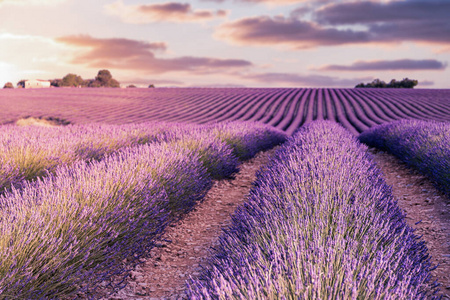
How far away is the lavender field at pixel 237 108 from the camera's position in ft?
62.8

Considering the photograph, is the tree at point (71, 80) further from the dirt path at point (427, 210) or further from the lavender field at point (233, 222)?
the dirt path at point (427, 210)

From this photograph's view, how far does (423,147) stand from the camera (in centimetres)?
706

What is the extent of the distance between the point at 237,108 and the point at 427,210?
18.3m

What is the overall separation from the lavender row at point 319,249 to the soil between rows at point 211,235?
54 cm

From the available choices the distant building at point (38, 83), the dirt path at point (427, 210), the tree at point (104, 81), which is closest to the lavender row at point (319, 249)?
the dirt path at point (427, 210)

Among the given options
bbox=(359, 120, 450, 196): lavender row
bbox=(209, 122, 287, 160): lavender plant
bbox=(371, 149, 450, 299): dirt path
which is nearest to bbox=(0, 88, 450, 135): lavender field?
bbox=(209, 122, 287, 160): lavender plant

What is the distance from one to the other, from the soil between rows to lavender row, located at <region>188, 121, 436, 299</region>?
54 cm

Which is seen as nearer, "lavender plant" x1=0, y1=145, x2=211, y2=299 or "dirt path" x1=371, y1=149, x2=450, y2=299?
"lavender plant" x1=0, y1=145, x2=211, y2=299

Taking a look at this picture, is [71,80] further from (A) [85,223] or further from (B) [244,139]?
(A) [85,223]

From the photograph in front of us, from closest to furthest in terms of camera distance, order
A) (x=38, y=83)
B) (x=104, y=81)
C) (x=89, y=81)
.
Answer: (x=104, y=81), (x=89, y=81), (x=38, y=83)

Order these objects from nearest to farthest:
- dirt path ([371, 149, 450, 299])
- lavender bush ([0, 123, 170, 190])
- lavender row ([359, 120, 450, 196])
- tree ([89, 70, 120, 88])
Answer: dirt path ([371, 149, 450, 299]) < lavender bush ([0, 123, 170, 190]) < lavender row ([359, 120, 450, 196]) < tree ([89, 70, 120, 88])

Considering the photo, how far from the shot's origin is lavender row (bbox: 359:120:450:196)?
576cm

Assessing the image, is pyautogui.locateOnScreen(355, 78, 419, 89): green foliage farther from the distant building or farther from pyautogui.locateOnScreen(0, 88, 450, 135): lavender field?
the distant building

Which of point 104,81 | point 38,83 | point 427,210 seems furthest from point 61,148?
point 38,83
